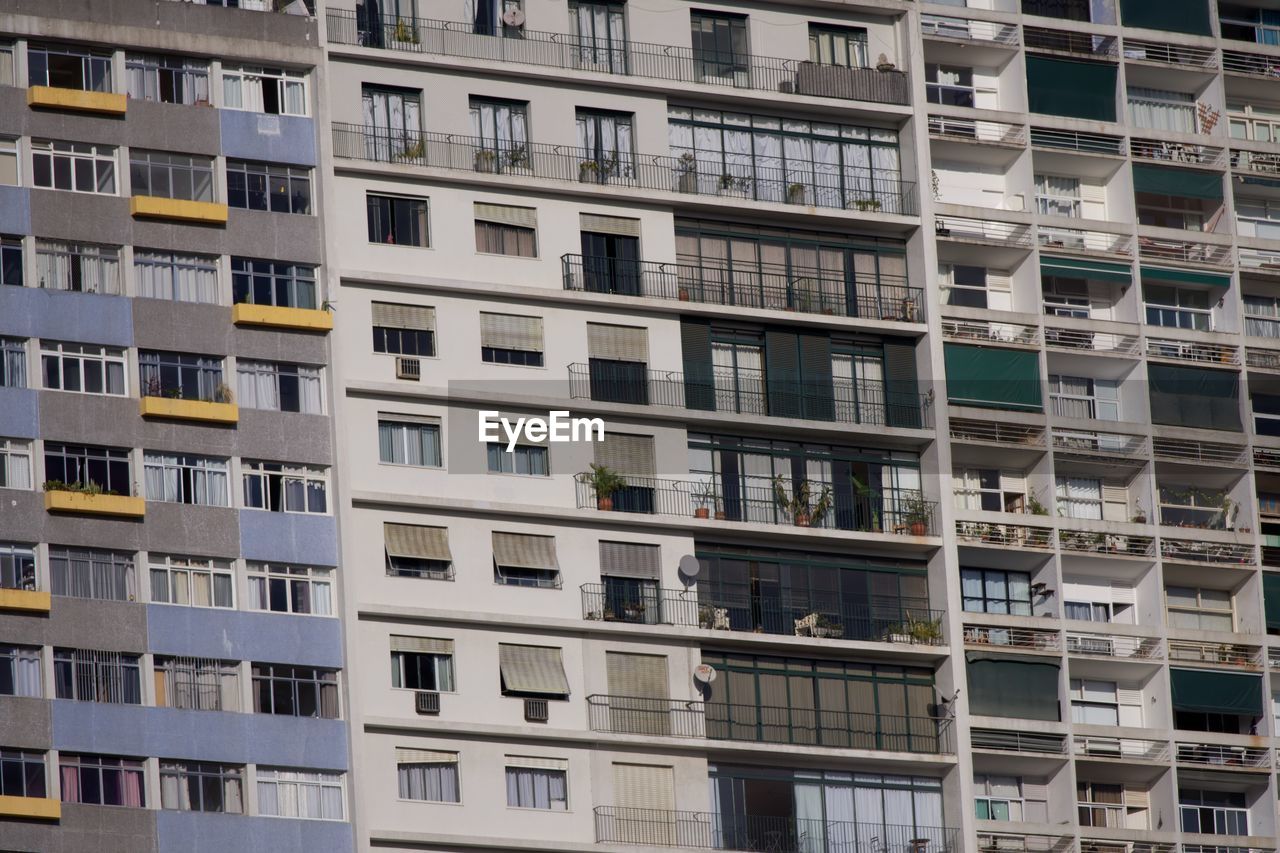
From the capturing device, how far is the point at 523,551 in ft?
267

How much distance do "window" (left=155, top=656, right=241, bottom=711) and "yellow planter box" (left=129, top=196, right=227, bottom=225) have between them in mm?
11056

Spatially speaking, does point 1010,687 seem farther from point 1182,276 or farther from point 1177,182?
point 1177,182

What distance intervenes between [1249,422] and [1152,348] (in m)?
3.37

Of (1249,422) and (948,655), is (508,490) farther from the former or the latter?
(1249,422)

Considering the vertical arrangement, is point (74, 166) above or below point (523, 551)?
above

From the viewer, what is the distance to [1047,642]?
84.6 m

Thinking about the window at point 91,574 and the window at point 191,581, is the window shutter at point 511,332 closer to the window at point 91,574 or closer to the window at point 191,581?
the window at point 191,581

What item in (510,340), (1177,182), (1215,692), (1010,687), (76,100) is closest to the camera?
(76,100)

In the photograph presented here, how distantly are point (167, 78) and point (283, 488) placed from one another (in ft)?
35.8

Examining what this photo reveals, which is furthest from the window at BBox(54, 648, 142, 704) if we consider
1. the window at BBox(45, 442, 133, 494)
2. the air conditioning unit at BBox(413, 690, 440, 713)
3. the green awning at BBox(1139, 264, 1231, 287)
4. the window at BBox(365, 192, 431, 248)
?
the green awning at BBox(1139, 264, 1231, 287)

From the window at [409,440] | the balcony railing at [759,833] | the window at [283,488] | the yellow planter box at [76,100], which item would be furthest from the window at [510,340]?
the balcony railing at [759,833]

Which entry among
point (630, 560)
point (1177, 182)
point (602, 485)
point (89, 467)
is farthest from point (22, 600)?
point (1177, 182)

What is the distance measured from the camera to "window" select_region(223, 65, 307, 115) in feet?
269

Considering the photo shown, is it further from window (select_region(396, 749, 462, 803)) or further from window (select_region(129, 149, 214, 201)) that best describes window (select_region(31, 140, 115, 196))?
window (select_region(396, 749, 462, 803))
